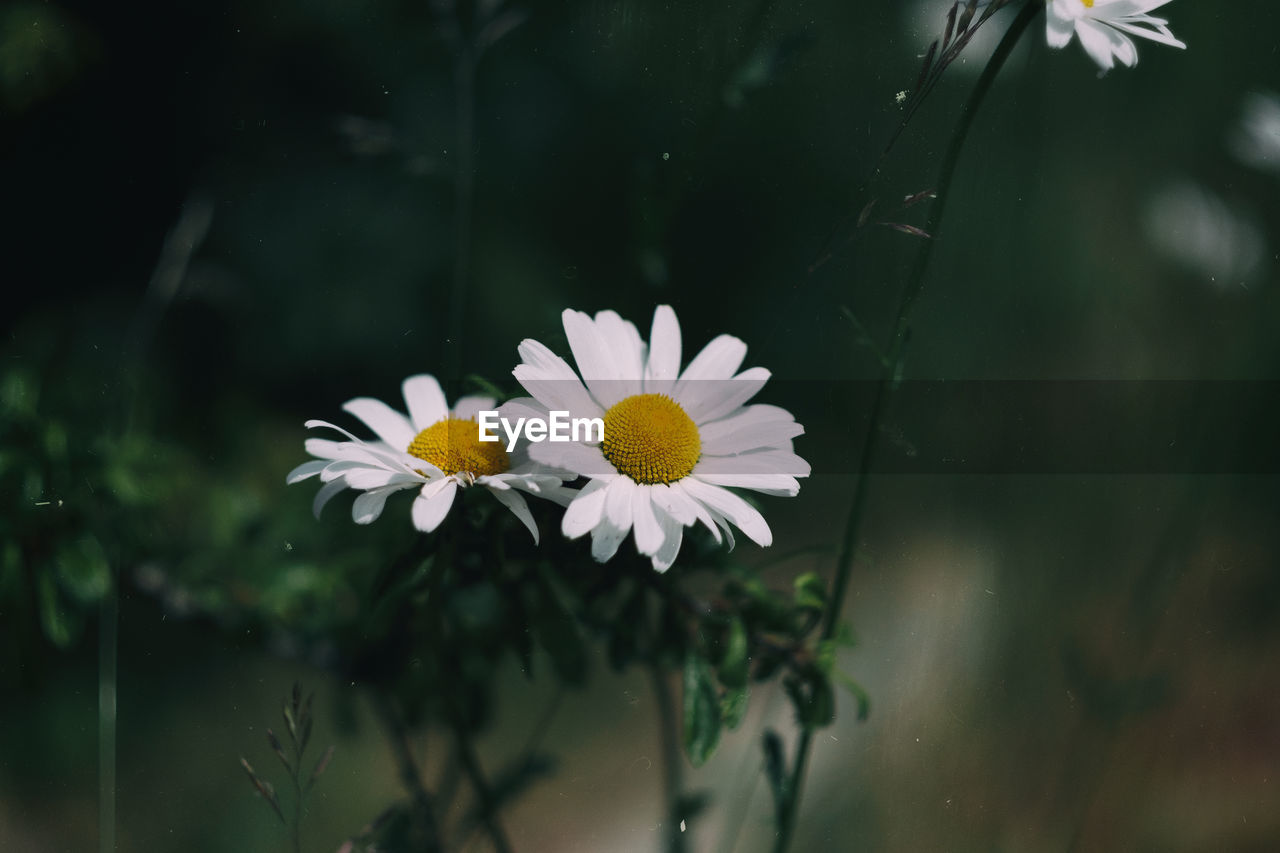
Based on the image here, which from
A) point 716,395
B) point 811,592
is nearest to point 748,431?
point 716,395

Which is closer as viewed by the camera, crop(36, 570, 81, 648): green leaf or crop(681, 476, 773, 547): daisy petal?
crop(681, 476, 773, 547): daisy petal

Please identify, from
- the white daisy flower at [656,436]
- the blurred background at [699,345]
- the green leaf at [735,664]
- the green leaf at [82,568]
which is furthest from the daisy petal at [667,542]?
the green leaf at [82,568]

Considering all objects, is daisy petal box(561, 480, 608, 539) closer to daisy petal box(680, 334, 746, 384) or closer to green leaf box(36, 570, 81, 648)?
daisy petal box(680, 334, 746, 384)

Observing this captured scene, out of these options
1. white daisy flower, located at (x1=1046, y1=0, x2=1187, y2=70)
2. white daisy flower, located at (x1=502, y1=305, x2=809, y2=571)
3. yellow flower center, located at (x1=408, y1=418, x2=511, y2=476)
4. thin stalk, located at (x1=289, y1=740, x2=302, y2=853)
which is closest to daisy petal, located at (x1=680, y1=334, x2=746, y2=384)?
white daisy flower, located at (x1=502, y1=305, x2=809, y2=571)

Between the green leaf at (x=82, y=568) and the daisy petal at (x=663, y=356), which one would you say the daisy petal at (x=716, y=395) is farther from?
the green leaf at (x=82, y=568)

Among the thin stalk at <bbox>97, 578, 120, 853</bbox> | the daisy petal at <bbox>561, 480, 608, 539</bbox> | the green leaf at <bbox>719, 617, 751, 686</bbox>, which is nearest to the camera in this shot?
the daisy petal at <bbox>561, 480, 608, 539</bbox>

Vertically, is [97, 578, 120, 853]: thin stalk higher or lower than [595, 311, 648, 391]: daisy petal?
lower

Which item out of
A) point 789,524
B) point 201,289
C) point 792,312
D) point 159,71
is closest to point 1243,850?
point 789,524

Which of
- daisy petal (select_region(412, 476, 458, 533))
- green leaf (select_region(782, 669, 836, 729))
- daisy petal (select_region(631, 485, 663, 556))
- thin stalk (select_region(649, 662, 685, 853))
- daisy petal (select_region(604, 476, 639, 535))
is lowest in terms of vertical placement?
thin stalk (select_region(649, 662, 685, 853))
